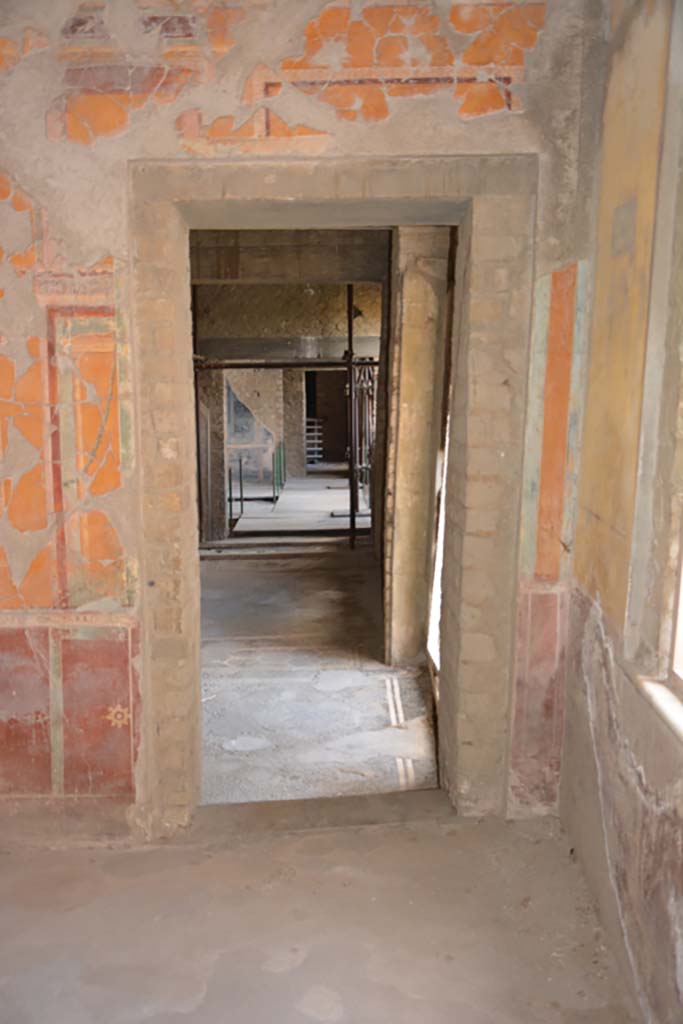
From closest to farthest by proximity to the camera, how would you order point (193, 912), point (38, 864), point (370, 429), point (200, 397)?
point (193, 912) < point (38, 864) < point (200, 397) < point (370, 429)

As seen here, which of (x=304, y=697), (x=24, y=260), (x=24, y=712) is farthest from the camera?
(x=304, y=697)

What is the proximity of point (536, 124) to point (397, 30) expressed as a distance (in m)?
0.60

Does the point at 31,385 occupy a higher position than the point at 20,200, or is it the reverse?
the point at 20,200

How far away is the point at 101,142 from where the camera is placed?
289cm

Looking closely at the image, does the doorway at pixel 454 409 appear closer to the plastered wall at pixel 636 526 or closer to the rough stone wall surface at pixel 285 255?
the plastered wall at pixel 636 526

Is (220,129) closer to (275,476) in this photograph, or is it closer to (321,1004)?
(321,1004)

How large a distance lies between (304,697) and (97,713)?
232 centimetres

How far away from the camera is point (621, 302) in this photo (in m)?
2.57

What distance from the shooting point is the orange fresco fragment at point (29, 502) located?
3047 millimetres

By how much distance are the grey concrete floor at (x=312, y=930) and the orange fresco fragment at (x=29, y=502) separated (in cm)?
130

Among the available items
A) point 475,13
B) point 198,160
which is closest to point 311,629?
point 198,160

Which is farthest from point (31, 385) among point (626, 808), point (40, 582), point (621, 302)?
point (626, 808)

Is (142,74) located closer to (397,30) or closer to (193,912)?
(397,30)

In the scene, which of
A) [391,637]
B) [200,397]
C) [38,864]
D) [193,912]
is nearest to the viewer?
[193,912]
